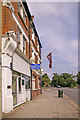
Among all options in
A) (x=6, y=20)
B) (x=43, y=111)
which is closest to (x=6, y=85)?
(x=43, y=111)

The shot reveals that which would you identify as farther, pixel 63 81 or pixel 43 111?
pixel 63 81

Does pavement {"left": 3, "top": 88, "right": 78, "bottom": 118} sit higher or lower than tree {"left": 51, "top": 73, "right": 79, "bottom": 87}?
higher

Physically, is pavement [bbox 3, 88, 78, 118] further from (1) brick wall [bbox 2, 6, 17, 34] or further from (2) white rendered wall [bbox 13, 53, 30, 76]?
(1) brick wall [bbox 2, 6, 17, 34]

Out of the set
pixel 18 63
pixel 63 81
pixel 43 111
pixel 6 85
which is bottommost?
pixel 63 81

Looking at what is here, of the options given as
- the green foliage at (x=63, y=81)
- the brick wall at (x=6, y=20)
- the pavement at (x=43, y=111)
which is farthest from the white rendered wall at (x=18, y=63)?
the green foliage at (x=63, y=81)

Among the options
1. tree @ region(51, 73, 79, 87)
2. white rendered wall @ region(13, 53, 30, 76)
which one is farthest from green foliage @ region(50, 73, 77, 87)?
white rendered wall @ region(13, 53, 30, 76)

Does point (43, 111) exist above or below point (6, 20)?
below

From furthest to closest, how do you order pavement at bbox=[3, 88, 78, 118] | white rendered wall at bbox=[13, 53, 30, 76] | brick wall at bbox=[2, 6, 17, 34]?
white rendered wall at bbox=[13, 53, 30, 76] → brick wall at bbox=[2, 6, 17, 34] → pavement at bbox=[3, 88, 78, 118]

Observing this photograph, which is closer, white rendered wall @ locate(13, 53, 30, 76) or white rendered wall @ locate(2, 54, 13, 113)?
white rendered wall @ locate(2, 54, 13, 113)

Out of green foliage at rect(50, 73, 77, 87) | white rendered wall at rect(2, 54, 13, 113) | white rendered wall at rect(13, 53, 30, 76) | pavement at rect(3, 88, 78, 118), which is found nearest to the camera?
pavement at rect(3, 88, 78, 118)

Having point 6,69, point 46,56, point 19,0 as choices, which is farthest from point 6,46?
point 46,56

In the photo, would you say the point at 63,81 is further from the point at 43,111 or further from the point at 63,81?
the point at 43,111

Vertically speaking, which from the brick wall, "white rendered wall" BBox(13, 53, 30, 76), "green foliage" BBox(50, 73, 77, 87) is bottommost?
"green foliage" BBox(50, 73, 77, 87)

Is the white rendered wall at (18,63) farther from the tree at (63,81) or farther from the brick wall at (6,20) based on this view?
the tree at (63,81)
